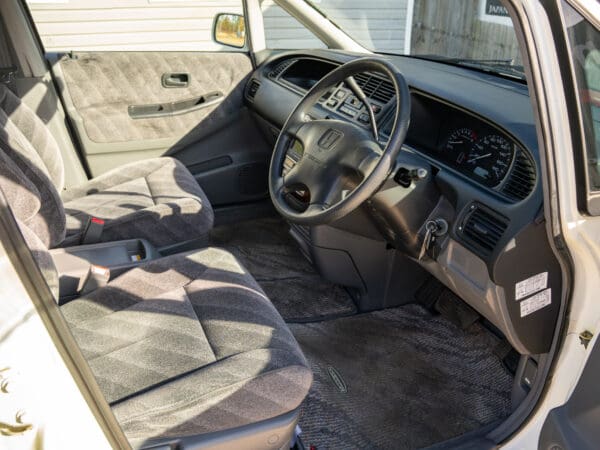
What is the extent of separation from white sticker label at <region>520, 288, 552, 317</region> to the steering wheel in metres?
0.48

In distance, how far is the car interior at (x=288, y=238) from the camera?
1436 millimetres

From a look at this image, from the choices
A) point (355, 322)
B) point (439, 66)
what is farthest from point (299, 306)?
point (439, 66)

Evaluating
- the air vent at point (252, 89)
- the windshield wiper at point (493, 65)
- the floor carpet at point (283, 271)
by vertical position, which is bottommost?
the floor carpet at point (283, 271)

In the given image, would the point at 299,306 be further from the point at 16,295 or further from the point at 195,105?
the point at 16,295

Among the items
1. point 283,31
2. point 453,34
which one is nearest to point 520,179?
point 453,34

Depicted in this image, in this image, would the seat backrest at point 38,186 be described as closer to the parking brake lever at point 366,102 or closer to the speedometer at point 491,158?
the parking brake lever at point 366,102

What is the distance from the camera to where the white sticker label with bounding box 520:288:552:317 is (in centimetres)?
151

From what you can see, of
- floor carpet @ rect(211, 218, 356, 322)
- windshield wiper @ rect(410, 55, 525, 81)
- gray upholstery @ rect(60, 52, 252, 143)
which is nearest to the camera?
windshield wiper @ rect(410, 55, 525, 81)

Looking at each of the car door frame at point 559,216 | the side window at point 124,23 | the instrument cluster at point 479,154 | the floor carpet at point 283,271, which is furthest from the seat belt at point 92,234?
the side window at point 124,23

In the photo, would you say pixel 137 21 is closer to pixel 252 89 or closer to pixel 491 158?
pixel 252 89

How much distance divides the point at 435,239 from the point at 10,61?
2127mm

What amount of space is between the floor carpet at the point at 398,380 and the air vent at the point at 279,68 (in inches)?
49.2

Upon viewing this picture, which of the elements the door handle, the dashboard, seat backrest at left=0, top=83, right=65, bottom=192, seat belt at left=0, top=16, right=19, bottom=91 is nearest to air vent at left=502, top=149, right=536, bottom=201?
the dashboard

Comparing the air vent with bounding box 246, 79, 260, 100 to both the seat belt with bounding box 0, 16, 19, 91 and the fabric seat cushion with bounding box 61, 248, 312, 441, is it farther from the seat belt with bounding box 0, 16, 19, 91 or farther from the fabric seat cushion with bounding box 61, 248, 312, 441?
the fabric seat cushion with bounding box 61, 248, 312, 441
